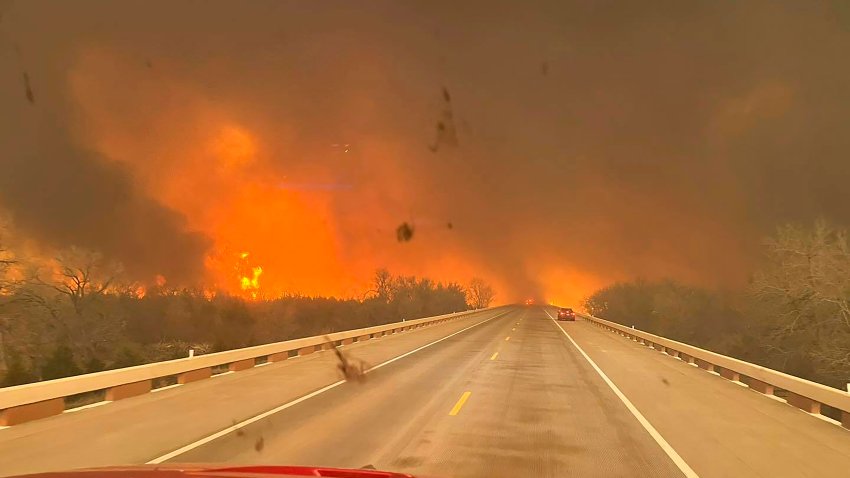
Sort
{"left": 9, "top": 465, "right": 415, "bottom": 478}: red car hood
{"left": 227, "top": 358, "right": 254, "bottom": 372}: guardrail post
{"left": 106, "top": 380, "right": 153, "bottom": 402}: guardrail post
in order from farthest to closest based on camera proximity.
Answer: {"left": 227, "top": 358, "right": 254, "bottom": 372}: guardrail post → {"left": 106, "top": 380, "right": 153, "bottom": 402}: guardrail post → {"left": 9, "top": 465, "right": 415, "bottom": 478}: red car hood

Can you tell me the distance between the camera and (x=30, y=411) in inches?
371

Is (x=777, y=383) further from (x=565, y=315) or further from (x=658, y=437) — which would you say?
(x=565, y=315)

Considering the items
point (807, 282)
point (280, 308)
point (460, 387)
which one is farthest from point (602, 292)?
point (460, 387)

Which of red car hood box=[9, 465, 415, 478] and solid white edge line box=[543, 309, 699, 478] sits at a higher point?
red car hood box=[9, 465, 415, 478]

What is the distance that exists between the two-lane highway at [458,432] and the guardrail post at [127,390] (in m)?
3.73

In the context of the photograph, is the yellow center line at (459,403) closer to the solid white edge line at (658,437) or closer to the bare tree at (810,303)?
the solid white edge line at (658,437)

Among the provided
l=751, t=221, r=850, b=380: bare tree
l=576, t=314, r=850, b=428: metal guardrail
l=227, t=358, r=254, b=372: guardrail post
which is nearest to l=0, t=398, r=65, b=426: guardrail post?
l=227, t=358, r=254, b=372: guardrail post

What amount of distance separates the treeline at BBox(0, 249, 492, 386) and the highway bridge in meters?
8.41

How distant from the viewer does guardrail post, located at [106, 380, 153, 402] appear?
11.6 metres

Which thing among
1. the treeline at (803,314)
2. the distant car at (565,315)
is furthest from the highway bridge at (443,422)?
the distant car at (565,315)

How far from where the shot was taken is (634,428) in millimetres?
9195

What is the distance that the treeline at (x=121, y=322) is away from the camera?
23953 millimetres

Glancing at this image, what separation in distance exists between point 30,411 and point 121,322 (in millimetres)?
26802

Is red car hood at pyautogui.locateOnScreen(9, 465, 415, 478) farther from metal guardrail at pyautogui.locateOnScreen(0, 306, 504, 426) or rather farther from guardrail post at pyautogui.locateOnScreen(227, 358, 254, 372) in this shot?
guardrail post at pyautogui.locateOnScreen(227, 358, 254, 372)
